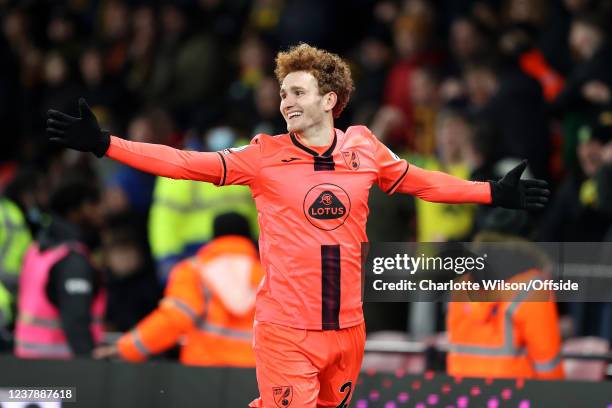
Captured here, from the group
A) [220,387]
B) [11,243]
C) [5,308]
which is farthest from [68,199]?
[220,387]

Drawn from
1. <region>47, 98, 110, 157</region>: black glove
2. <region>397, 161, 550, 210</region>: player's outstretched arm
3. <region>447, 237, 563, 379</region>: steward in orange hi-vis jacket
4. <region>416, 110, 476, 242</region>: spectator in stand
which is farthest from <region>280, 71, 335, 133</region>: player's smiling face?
<region>416, 110, 476, 242</region>: spectator in stand

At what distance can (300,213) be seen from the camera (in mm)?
6297

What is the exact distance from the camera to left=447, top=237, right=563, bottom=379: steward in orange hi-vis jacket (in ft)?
24.8

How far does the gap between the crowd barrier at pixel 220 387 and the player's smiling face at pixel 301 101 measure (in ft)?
6.39

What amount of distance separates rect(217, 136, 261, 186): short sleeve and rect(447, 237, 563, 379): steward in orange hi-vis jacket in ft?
5.38

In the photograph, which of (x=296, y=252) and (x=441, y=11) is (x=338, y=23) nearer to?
(x=441, y=11)

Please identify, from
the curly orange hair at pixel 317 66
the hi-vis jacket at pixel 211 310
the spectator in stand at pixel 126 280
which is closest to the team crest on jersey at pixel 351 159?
the curly orange hair at pixel 317 66

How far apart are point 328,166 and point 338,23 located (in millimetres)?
6987

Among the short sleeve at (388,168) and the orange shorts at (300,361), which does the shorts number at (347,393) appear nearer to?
the orange shorts at (300,361)

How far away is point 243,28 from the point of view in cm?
1405

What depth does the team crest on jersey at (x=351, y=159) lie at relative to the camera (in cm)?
642

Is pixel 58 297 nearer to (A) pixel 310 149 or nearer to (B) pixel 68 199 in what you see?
(B) pixel 68 199

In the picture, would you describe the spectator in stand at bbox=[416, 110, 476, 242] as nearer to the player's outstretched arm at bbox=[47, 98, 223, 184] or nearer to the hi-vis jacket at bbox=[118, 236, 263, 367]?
the hi-vis jacket at bbox=[118, 236, 263, 367]

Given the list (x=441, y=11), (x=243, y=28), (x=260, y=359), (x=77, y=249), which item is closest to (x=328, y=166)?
(x=260, y=359)
